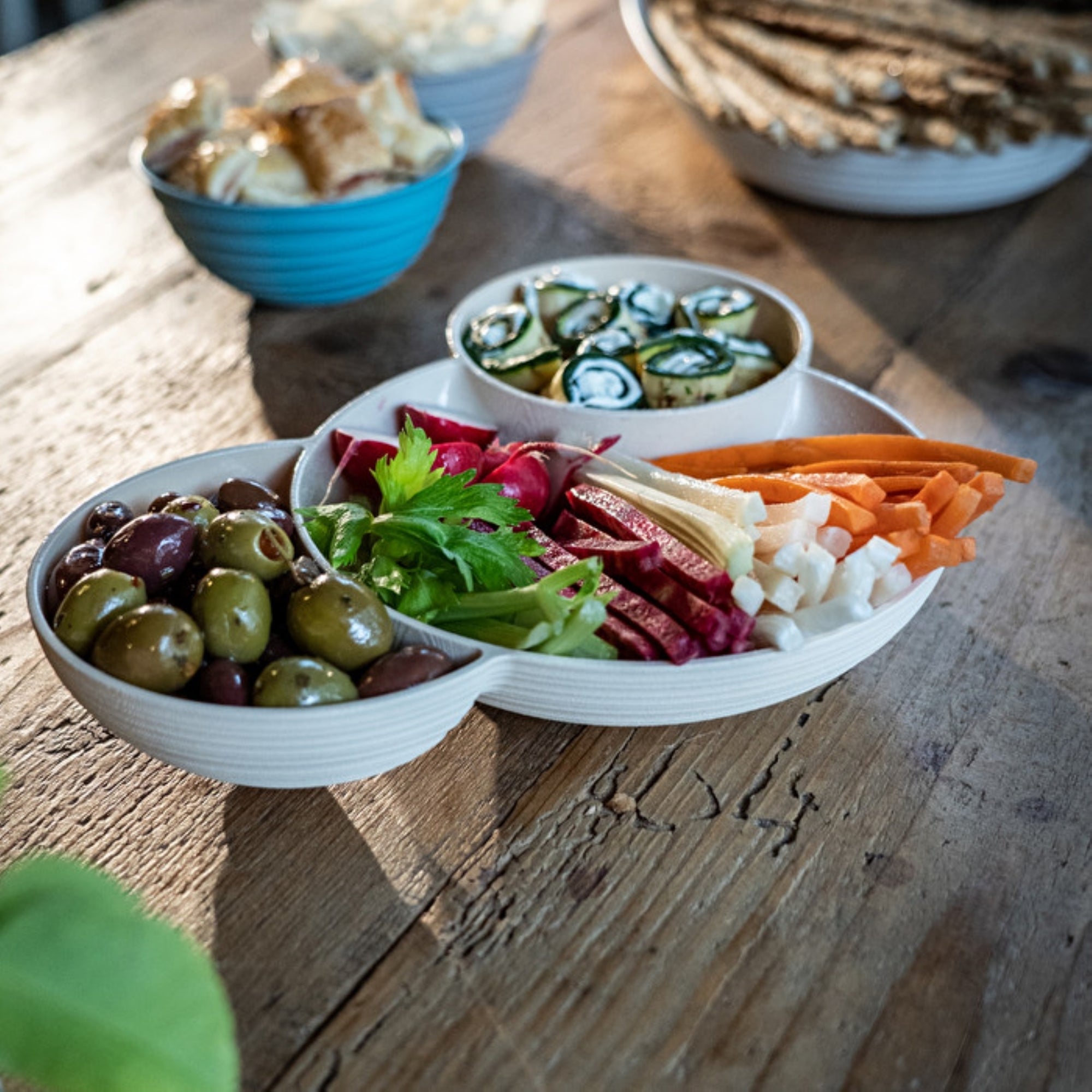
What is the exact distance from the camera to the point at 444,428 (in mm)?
1112

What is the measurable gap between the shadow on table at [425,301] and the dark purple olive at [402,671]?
1.91ft

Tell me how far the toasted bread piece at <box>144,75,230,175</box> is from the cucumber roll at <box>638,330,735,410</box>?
63 cm

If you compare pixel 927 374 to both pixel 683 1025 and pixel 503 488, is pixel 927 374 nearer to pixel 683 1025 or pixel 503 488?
pixel 503 488

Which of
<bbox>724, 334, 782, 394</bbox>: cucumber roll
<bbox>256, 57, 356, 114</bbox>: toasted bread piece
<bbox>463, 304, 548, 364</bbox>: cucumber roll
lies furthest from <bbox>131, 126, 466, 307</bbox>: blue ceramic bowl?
<bbox>724, 334, 782, 394</bbox>: cucumber roll

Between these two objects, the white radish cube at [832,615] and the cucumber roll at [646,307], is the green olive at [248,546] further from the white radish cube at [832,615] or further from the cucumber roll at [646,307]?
the cucumber roll at [646,307]

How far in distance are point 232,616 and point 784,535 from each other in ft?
1.37

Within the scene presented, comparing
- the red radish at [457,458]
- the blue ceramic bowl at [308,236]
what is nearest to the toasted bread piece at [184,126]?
the blue ceramic bowl at [308,236]

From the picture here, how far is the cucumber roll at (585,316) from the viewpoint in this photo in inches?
49.9

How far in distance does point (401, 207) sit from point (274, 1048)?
3.31 ft

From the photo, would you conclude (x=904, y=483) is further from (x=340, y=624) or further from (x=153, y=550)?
(x=153, y=550)

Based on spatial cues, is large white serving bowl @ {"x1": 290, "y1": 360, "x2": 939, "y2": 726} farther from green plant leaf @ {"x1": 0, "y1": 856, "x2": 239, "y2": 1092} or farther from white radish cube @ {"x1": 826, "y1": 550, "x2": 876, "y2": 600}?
green plant leaf @ {"x1": 0, "y1": 856, "x2": 239, "y2": 1092}

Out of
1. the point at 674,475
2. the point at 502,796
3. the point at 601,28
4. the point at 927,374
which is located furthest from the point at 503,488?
the point at 601,28

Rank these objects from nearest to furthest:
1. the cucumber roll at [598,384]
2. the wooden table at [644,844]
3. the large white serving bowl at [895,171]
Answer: the wooden table at [644,844] < the cucumber roll at [598,384] < the large white serving bowl at [895,171]

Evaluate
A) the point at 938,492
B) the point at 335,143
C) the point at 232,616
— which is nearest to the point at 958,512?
the point at 938,492
